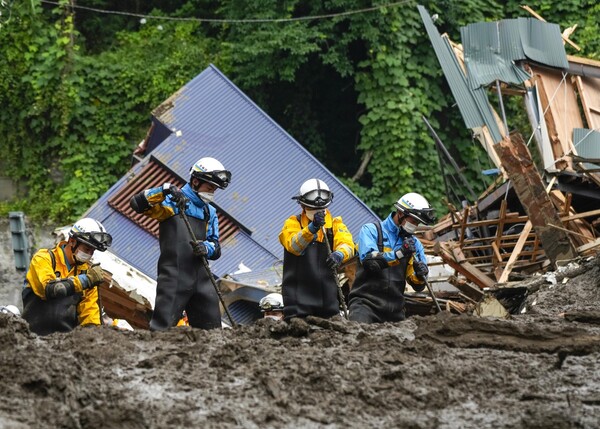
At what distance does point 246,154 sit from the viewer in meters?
21.5

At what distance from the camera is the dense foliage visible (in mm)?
23531

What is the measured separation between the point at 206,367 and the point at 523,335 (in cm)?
238

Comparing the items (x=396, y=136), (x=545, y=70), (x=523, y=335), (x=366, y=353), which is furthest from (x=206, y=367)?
(x=396, y=136)

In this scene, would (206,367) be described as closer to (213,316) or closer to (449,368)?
(449,368)

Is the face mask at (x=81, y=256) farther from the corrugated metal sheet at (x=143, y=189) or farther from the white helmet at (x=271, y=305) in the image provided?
the corrugated metal sheet at (x=143, y=189)

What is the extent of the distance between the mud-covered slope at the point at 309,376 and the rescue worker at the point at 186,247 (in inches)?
86.0

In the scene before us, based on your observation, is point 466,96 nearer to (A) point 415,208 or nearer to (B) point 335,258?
(A) point 415,208

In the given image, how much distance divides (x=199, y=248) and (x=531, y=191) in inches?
209

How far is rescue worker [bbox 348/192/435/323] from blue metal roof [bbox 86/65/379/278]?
307 inches

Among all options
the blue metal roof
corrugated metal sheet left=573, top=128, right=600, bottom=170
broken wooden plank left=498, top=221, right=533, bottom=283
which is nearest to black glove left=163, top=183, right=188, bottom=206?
broken wooden plank left=498, top=221, right=533, bottom=283

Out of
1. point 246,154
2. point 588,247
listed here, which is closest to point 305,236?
point 588,247

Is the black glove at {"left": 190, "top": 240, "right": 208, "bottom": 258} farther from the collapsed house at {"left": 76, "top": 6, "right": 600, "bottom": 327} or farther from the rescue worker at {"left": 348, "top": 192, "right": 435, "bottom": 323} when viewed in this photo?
the collapsed house at {"left": 76, "top": 6, "right": 600, "bottom": 327}

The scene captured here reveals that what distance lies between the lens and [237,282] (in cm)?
1861

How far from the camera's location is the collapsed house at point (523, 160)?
15633 mm
